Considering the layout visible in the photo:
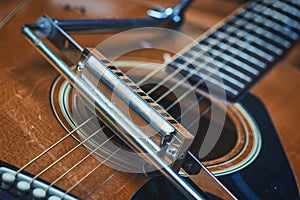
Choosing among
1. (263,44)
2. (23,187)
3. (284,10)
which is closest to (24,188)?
(23,187)

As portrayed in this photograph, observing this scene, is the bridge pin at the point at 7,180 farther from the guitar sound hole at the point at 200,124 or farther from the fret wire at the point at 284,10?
the fret wire at the point at 284,10

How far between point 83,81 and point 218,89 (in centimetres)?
23

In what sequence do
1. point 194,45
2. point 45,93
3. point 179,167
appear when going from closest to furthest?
1. point 179,167
2. point 45,93
3. point 194,45

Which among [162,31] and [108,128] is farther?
[162,31]

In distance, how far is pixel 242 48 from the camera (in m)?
0.87

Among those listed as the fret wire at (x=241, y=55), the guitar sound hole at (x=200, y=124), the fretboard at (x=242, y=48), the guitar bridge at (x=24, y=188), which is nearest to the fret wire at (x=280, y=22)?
the fretboard at (x=242, y=48)

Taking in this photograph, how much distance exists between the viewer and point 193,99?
0.77 metres

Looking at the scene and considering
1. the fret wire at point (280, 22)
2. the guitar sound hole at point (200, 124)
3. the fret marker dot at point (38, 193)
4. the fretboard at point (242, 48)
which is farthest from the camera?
the fret wire at point (280, 22)

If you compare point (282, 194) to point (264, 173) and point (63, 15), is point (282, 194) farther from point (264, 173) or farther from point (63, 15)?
point (63, 15)

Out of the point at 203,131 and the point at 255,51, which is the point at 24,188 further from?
the point at 255,51

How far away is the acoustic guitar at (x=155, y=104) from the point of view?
1.99 feet

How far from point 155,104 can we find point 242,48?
1.00ft

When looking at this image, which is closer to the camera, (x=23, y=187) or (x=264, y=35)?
(x=23, y=187)

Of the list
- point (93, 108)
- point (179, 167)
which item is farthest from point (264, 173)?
point (93, 108)
